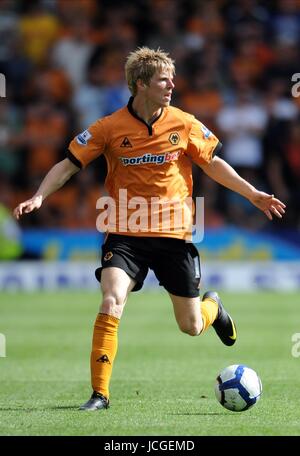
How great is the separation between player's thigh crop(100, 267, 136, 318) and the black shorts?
0.44 ft

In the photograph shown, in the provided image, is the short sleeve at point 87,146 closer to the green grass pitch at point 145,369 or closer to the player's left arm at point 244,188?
the player's left arm at point 244,188

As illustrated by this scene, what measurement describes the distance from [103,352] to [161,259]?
37.2 inches

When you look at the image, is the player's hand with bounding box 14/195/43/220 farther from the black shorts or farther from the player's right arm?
the black shorts

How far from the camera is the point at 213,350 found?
11.2 meters

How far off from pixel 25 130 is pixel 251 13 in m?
5.02

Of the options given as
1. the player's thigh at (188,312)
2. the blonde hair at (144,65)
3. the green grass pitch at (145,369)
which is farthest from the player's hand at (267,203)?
the green grass pitch at (145,369)

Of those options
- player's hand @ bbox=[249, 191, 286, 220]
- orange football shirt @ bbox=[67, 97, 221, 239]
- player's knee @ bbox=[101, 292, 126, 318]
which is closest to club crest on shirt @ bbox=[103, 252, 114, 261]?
orange football shirt @ bbox=[67, 97, 221, 239]

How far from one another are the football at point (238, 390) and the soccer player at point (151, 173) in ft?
2.89

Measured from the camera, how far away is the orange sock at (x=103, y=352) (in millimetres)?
7141

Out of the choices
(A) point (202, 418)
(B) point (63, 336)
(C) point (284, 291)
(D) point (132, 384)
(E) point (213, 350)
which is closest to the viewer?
(A) point (202, 418)

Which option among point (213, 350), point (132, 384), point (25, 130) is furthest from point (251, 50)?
point (132, 384)

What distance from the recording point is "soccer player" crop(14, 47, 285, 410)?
7.53 metres

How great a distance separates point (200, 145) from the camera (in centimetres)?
782

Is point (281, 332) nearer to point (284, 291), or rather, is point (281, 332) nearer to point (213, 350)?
point (213, 350)
